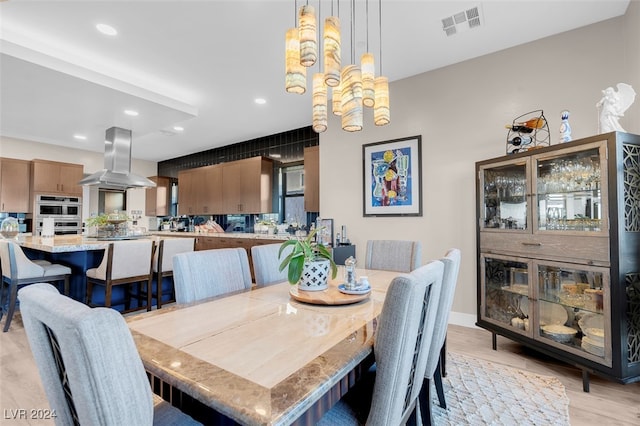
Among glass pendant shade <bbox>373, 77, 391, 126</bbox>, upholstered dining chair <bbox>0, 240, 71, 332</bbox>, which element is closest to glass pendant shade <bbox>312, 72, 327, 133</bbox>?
glass pendant shade <bbox>373, 77, 391, 126</bbox>

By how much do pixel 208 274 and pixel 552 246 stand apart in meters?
2.33

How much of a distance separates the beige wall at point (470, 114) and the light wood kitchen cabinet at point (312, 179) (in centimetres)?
60

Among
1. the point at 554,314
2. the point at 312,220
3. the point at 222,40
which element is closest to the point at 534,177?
the point at 554,314

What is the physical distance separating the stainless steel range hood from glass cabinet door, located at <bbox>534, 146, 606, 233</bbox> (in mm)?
5107

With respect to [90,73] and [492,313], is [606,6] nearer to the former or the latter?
[492,313]

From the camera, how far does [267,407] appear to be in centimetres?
63

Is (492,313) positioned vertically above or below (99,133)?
below

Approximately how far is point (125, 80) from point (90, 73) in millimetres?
317

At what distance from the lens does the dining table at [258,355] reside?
67cm

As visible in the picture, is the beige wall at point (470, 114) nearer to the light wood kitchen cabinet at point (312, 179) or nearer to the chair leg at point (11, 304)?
the light wood kitchen cabinet at point (312, 179)

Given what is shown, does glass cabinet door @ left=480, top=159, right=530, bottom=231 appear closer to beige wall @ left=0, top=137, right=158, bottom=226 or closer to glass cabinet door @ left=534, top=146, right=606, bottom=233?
glass cabinet door @ left=534, top=146, right=606, bottom=233

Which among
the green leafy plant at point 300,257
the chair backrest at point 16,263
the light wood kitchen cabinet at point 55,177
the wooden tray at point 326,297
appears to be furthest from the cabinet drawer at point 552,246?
the light wood kitchen cabinet at point 55,177

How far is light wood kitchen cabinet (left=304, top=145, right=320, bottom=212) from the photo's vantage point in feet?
14.5

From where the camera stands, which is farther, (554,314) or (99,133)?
(99,133)
